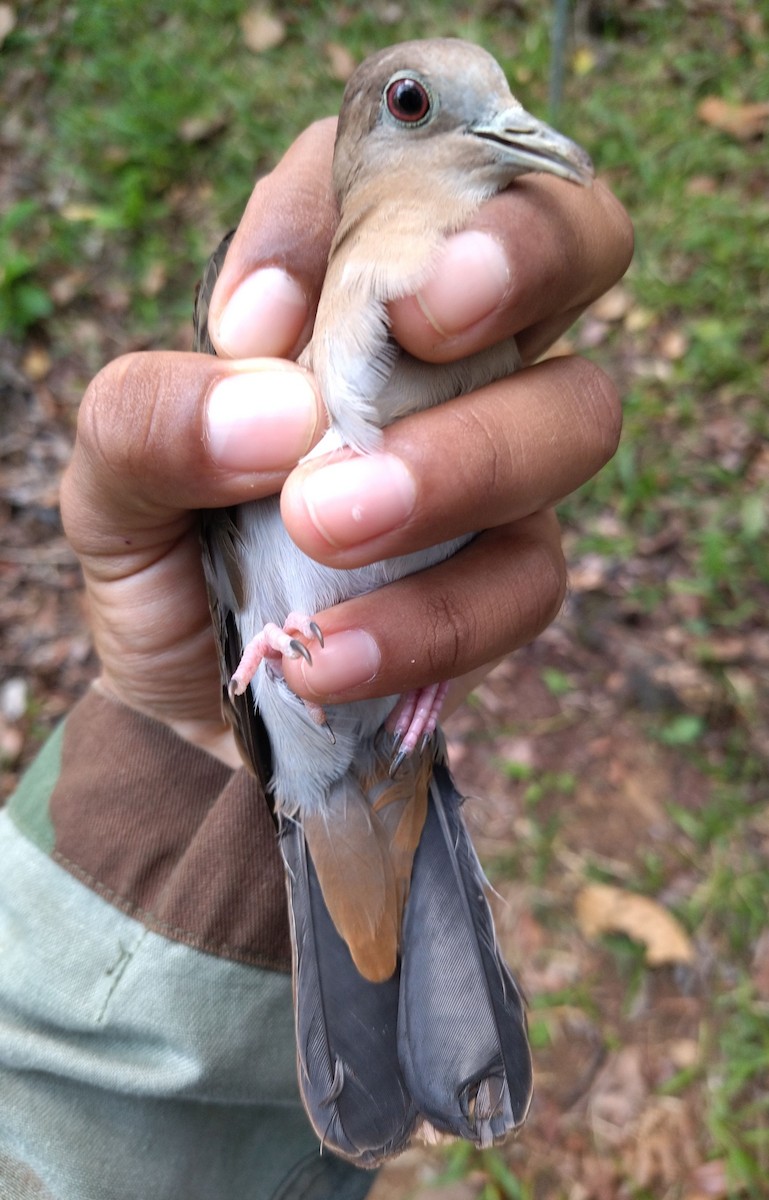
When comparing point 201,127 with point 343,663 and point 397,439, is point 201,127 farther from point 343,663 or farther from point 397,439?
point 343,663

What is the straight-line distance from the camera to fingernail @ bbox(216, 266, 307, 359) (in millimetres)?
2367

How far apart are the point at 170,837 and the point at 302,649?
0.86m

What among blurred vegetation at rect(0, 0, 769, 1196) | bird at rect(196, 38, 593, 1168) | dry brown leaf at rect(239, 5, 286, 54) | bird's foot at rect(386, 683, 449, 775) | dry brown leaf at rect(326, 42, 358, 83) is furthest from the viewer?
dry brown leaf at rect(239, 5, 286, 54)

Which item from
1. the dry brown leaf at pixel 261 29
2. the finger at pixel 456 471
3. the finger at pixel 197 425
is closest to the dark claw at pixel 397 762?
the finger at pixel 456 471

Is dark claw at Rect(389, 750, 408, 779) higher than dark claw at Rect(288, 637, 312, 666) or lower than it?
lower

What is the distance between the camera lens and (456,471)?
2.17 m

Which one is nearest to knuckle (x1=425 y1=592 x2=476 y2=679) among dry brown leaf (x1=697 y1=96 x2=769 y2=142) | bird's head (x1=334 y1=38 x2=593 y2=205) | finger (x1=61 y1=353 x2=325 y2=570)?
finger (x1=61 y1=353 x2=325 y2=570)

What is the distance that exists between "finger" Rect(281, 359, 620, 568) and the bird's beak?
0.46m

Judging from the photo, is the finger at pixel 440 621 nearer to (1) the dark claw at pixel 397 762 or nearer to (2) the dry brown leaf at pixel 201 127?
(1) the dark claw at pixel 397 762

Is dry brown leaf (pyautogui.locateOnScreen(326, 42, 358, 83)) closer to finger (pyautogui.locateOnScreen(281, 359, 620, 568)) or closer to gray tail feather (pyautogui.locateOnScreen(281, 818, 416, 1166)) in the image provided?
finger (pyautogui.locateOnScreen(281, 359, 620, 568))

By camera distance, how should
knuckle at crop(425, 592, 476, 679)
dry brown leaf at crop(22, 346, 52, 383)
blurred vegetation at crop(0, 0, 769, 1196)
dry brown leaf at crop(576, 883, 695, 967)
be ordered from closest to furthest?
knuckle at crop(425, 592, 476, 679) → dry brown leaf at crop(576, 883, 695, 967) → blurred vegetation at crop(0, 0, 769, 1196) → dry brown leaf at crop(22, 346, 52, 383)

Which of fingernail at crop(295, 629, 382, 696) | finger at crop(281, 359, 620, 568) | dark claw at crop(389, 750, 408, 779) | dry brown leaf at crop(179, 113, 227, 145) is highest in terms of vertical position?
dry brown leaf at crop(179, 113, 227, 145)

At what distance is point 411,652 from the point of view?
7.59 feet

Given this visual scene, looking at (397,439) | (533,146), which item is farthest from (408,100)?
(397,439)
